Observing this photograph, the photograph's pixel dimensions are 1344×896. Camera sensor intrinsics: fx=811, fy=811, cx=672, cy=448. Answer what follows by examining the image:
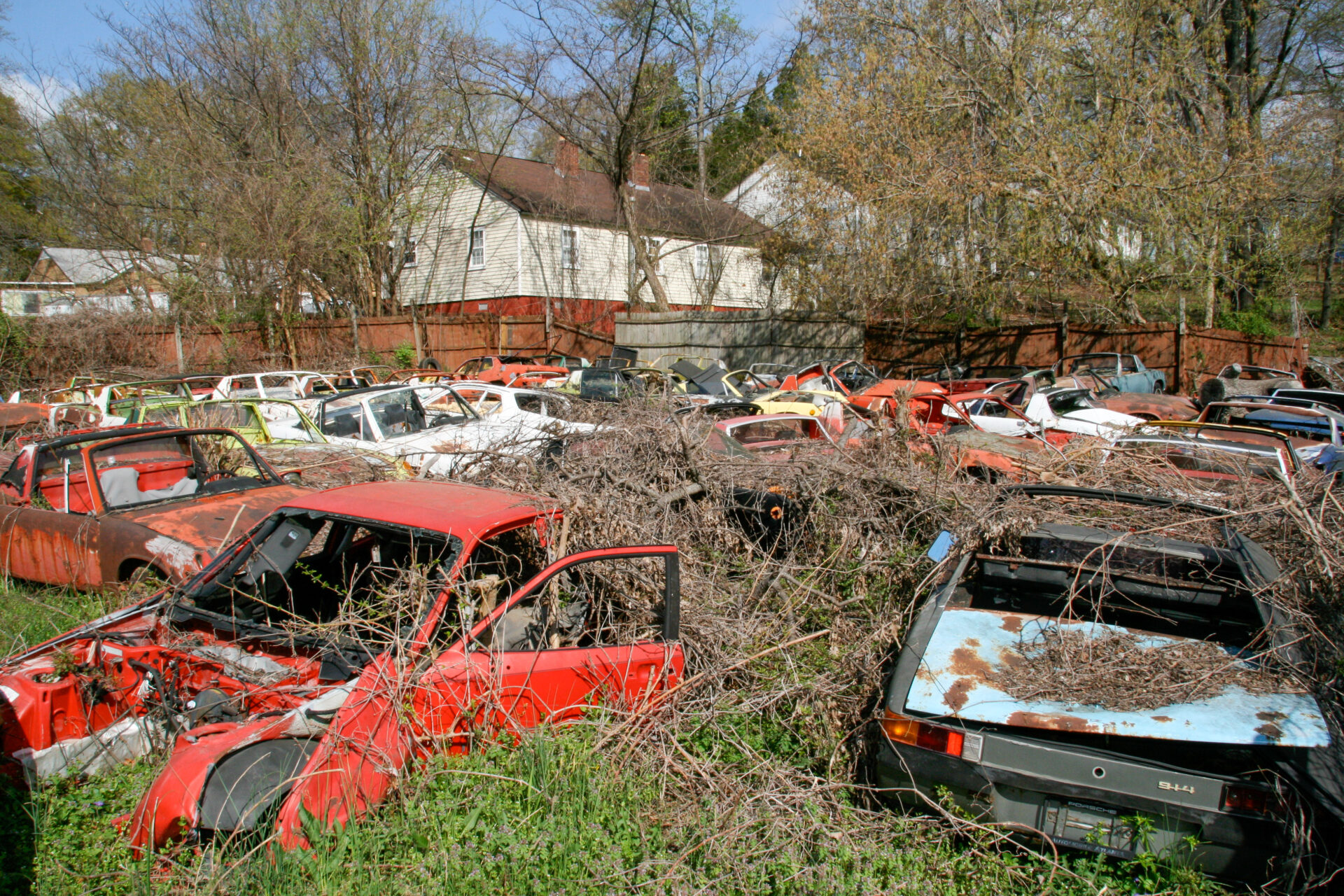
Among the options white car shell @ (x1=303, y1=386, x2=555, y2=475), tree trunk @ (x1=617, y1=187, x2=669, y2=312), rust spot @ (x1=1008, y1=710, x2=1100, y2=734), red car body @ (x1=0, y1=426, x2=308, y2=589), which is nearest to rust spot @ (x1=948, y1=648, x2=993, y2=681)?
Result: rust spot @ (x1=1008, y1=710, x2=1100, y2=734)

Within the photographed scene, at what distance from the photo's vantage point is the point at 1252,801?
2912 mm

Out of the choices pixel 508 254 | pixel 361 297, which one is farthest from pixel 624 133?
pixel 361 297

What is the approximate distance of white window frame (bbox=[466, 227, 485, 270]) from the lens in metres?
31.1

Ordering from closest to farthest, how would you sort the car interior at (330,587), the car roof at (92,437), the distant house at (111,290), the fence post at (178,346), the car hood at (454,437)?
the car interior at (330,587) < the car roof at (92,437) < the car hood at (454,437) < the fence post at (178,346) < the distant house at (111,290)

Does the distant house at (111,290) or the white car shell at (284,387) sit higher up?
the distant house at (111,290)

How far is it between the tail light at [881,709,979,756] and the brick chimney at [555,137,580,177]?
30903mm

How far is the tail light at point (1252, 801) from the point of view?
113 inches

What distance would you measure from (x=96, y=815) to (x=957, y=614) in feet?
13.4

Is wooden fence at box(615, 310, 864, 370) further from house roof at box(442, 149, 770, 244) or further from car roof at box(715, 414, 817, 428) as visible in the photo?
car roof at box(715, 414, 817, 428)

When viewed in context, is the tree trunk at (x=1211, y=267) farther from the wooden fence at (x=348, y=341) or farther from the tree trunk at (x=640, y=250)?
the wooden fence at (x=348, y=341)

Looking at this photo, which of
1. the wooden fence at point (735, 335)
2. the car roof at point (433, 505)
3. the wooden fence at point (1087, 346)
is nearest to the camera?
the car roof at point (433, 505)

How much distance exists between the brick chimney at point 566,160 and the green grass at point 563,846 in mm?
30688

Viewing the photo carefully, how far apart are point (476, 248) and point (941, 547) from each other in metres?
29.1

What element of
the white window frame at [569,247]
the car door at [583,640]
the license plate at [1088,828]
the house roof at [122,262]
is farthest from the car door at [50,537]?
the white window frame at [569,247]
